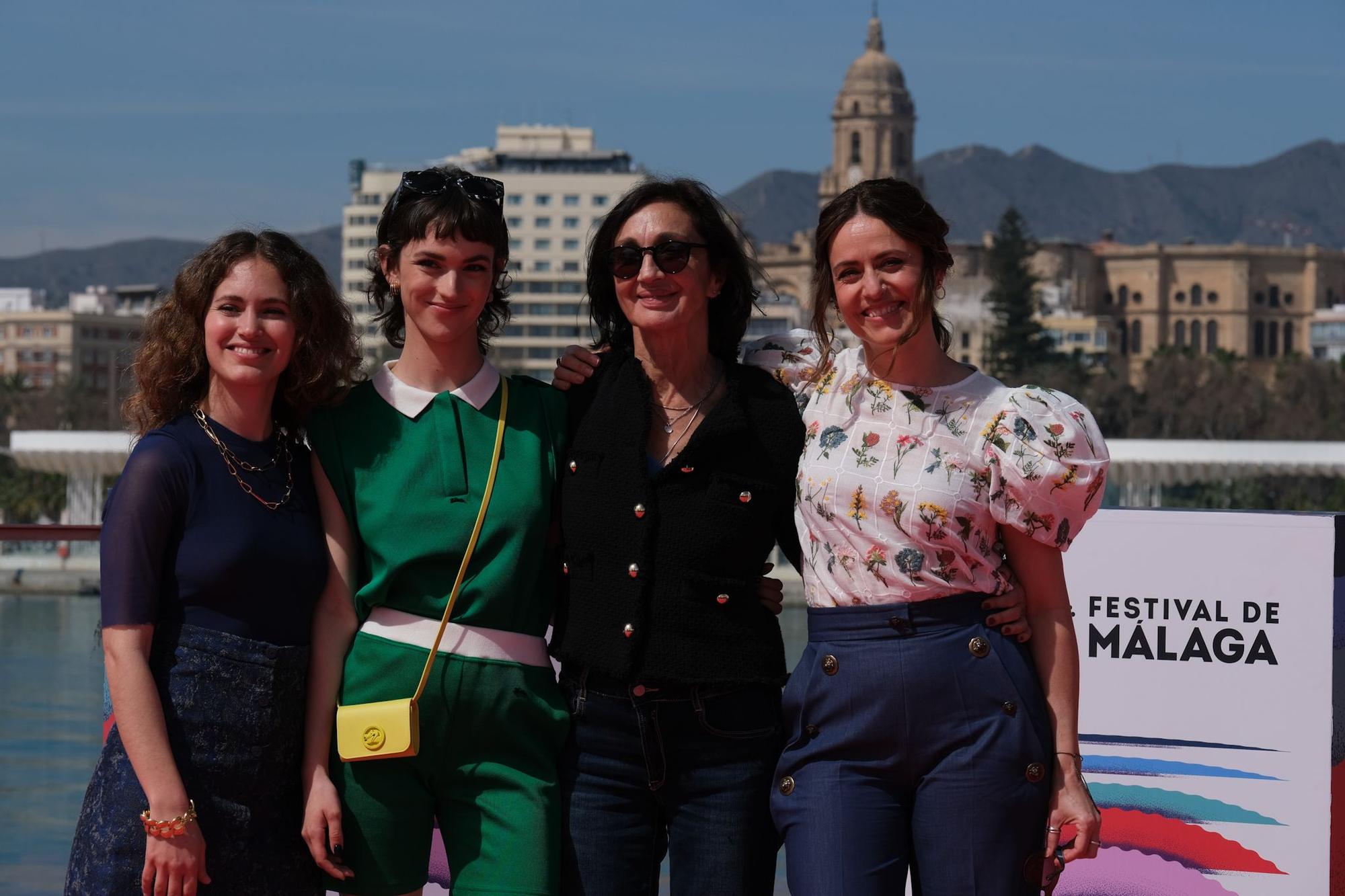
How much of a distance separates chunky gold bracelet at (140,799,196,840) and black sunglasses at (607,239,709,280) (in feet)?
3.78

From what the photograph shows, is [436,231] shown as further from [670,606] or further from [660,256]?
[670,606]

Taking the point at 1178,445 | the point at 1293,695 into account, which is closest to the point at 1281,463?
the point at 1178,445

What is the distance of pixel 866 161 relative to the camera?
111 m

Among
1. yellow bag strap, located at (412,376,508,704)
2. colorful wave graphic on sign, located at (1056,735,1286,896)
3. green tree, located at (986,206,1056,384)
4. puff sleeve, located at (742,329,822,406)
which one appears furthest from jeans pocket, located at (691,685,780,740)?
green tree, located at (986,206,1056,384)

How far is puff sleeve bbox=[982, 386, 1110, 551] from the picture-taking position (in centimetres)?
279

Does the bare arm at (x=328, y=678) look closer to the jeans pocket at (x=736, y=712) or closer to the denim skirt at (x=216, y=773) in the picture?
the denim skirt at (x=216, y=773)

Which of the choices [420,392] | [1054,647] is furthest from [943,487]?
[420,392]

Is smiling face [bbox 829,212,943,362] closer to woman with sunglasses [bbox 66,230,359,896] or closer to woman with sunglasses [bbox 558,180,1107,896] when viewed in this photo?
woman with sunglasses [bbox 558,180,1107,896]

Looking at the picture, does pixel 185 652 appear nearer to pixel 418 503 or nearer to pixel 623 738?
pixel 418 503

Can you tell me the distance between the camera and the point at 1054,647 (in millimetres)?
2893

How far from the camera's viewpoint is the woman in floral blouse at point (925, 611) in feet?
9.11

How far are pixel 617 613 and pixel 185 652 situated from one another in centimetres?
70

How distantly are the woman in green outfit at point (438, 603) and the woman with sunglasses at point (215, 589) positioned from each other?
0.22ft

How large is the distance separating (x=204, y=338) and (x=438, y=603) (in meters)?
0.59
